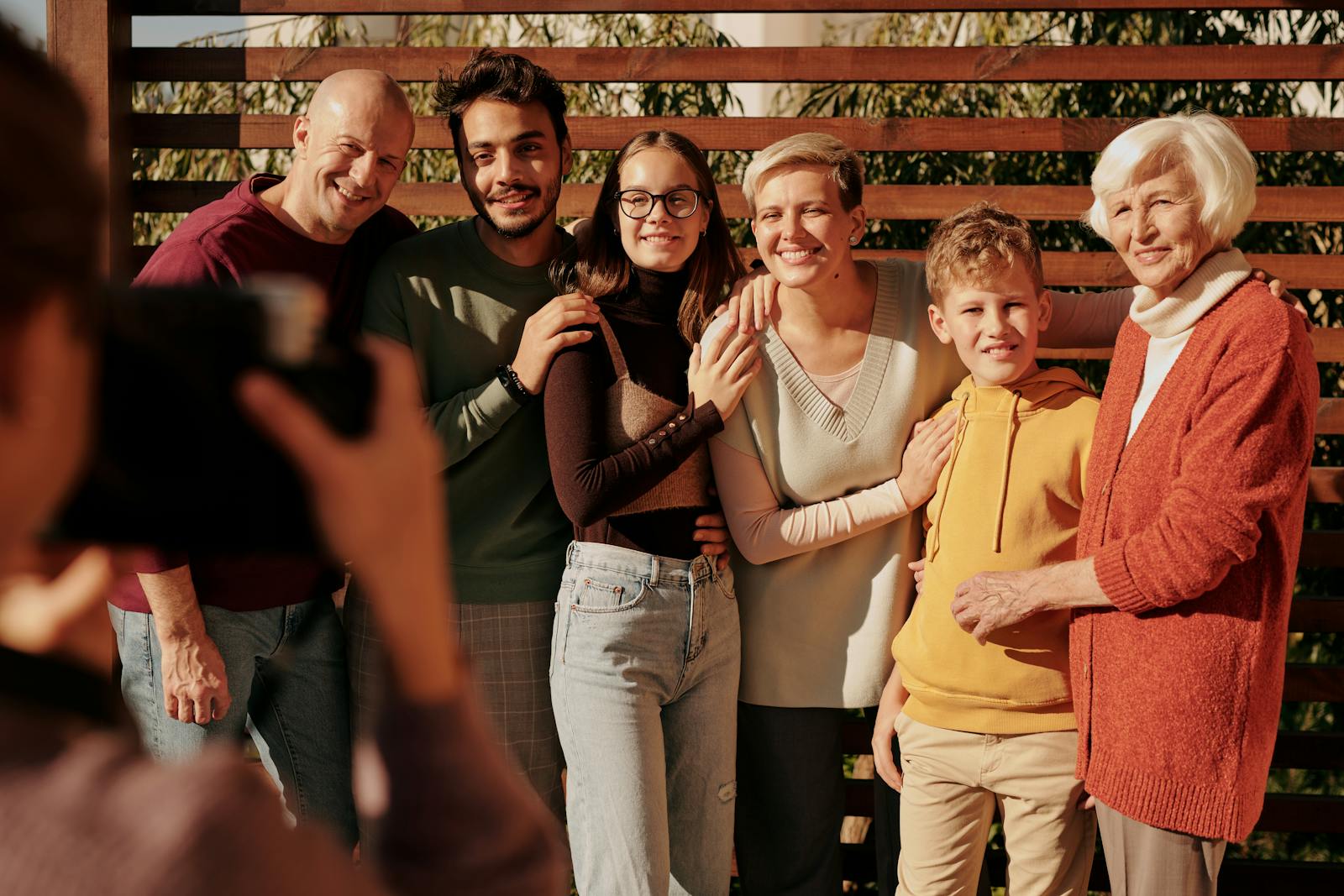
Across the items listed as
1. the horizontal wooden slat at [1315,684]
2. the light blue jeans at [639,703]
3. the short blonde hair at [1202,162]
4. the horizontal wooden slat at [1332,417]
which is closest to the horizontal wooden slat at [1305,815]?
the horizontal wooden slat at [1315,684]

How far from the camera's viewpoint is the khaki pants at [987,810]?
2.53 m

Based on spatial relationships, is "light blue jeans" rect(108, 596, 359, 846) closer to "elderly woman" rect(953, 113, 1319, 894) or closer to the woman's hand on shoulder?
the woman's hand on shoulder

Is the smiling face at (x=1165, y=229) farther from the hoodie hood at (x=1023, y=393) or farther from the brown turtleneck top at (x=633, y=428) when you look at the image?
the brown turtleneck top at (x=633, y=428)

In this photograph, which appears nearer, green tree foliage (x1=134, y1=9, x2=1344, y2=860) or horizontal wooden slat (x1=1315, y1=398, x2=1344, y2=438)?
horizontal wooden slat (x1=1315, y1=398, x2=1344, y2=438)

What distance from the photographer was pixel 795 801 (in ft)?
9.51

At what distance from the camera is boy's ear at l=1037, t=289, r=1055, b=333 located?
266 cm

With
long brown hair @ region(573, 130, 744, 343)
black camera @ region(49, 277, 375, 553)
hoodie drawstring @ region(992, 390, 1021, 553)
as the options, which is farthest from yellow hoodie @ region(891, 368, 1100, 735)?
black camera @ region(49, 277, 375, 553)

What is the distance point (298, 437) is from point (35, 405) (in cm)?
12

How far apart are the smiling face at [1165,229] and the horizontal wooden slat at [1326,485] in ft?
4.41

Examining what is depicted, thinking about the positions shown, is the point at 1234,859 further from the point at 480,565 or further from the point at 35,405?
the point at 35,405

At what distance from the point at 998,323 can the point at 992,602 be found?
58 centimetres

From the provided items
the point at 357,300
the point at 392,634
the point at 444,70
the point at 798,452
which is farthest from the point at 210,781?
the point at 444,70

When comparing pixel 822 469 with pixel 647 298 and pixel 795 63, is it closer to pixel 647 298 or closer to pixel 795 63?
pixel 647 298

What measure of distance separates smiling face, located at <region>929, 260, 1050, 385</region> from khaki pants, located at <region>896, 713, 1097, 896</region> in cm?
77
